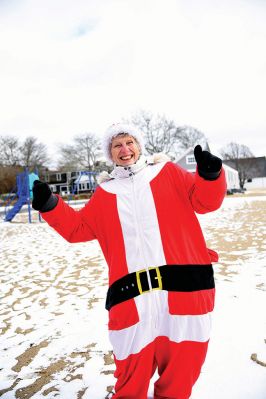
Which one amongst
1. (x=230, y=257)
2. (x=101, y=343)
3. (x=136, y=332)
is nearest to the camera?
(x=136, y=332)

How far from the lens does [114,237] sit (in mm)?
1798

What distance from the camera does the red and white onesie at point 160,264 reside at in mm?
1666

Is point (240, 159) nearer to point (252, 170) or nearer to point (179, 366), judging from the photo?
point (252, 170)

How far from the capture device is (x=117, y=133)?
2059mm

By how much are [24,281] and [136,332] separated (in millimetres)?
4144

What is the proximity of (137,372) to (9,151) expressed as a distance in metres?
51.6

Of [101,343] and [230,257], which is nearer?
[101,343]

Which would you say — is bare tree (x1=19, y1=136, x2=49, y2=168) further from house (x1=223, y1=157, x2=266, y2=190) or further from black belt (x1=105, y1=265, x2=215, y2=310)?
black belt (x1=105, y1=265, x2=215, y2=310)

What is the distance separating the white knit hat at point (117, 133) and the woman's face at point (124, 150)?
0.03 metres

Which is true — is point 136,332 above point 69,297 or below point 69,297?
above

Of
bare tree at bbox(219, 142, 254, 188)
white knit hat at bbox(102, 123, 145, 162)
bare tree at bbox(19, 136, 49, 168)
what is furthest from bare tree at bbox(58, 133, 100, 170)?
white knit hat at bbox(102, 123, 145, 162)

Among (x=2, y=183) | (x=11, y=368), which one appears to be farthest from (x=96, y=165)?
(x=11, y=368)

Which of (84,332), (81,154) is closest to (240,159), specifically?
(81,154)

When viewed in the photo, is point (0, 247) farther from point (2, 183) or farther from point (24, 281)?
point (2, 183)
